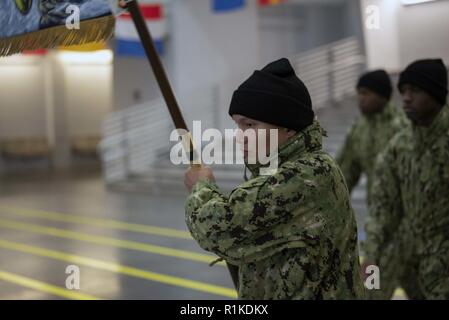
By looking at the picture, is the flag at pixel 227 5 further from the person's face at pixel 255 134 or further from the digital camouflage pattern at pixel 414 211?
the person's face at pixel 255 134

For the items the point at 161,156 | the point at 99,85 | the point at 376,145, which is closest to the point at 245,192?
the point at 376,145

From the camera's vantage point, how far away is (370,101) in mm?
5309

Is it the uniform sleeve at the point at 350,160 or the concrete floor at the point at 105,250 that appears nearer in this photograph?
the uniform sleeve at the point at 350,160

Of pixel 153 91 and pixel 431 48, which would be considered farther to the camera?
pixel 153 91

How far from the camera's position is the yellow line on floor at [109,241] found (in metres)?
7.52

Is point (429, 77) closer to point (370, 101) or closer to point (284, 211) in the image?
point (370, 101)

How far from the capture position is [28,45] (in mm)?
2986

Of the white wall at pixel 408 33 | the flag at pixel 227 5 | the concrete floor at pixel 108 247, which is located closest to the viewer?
the white wall at pixel 408 33

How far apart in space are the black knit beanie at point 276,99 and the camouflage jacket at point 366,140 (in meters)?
3.21

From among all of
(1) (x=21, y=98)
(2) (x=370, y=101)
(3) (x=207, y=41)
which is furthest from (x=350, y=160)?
(1) (x=21, y=98)

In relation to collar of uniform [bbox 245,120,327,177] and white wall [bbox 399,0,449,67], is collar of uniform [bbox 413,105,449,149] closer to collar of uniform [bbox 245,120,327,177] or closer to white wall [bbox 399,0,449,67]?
white wall [bbox 399,0,449,67]

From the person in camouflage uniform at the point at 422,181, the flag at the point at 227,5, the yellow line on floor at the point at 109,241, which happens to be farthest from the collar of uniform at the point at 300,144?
the flag at the point at 227,5

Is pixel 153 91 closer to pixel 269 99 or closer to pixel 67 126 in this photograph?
pixel 67 126

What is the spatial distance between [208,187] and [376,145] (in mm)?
3326
